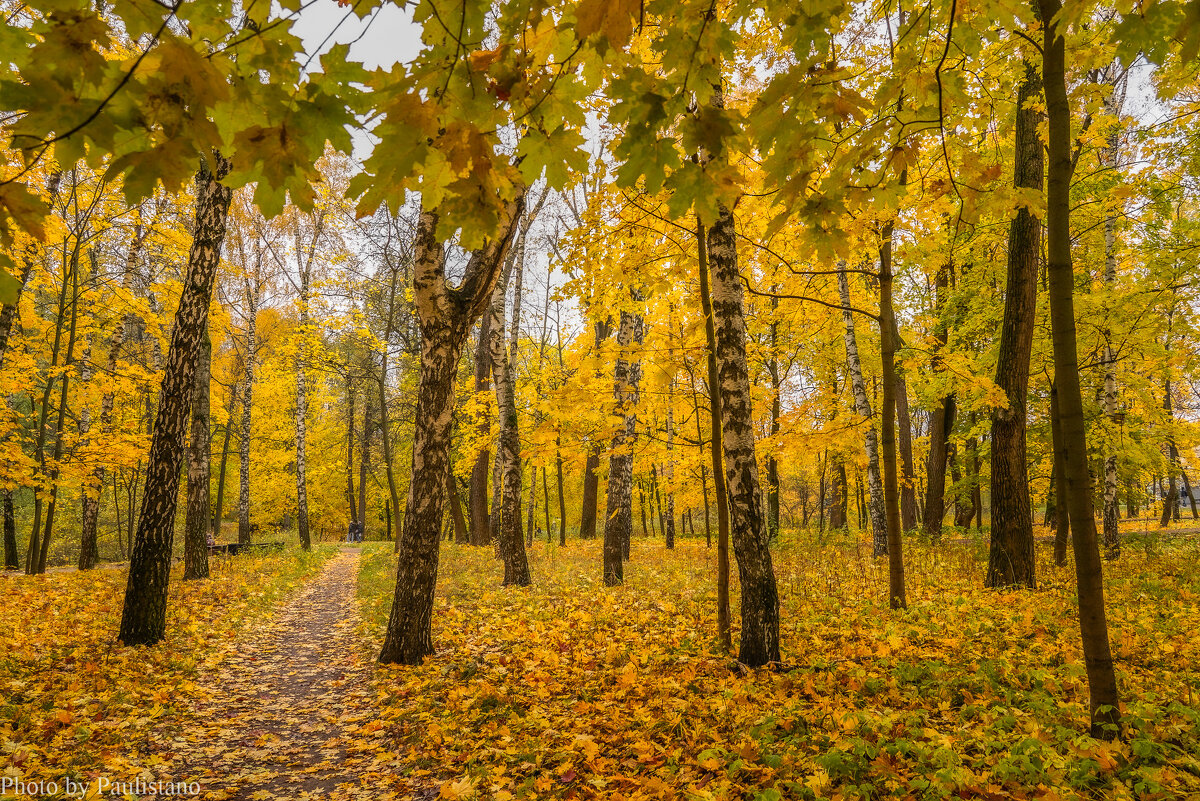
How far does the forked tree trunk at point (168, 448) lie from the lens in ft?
19.6

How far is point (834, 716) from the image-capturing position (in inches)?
129

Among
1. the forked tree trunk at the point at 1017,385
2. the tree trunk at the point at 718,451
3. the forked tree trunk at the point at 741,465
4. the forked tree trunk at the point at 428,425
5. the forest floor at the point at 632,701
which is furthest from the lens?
the forked tree trunk at the point at 1017,385

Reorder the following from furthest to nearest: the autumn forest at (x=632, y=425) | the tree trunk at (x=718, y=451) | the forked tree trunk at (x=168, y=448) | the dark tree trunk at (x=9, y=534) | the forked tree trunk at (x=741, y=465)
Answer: the dark tree trunk at (x=9, y=534) → the forked tree trunk at (x=168, y=448) → the tree trunk at (x=718, y=451) → the forked tree trunk at (x=741, y=465) → the autumn forest at (x=632, y=425)

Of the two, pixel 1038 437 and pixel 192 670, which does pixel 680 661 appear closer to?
pixel 192 670

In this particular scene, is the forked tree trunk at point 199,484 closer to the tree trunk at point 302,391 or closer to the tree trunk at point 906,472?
the tree trunk at point 302,391

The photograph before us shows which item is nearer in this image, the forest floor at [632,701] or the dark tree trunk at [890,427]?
the forest floor at [632,701]

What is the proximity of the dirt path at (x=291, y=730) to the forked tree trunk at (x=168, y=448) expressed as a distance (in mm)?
1084

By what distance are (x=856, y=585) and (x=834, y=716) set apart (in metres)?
4.82

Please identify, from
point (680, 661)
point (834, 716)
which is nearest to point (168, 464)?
point (680, 661)

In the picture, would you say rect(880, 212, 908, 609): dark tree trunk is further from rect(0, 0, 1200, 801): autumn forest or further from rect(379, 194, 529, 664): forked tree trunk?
rect(379, 194, 529, 664): forked tree trunk

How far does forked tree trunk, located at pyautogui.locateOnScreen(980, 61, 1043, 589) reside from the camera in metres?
6.89

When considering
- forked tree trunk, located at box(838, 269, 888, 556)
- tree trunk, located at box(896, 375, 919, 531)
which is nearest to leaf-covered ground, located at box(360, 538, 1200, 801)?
forked tree trunk, located at box(838, 269, 888, 556)

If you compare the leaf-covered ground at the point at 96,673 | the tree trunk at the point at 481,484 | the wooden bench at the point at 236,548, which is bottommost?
the wooden bench at the point at 236,548

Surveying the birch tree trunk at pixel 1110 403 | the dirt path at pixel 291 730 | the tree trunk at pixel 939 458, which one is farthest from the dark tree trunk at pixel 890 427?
the tree trunk at pixel 939 458
